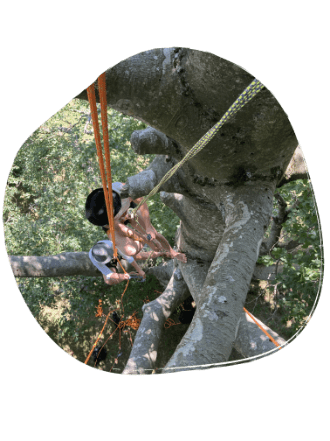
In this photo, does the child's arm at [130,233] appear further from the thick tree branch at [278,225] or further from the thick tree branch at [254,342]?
the thick tree branch at [278,225]

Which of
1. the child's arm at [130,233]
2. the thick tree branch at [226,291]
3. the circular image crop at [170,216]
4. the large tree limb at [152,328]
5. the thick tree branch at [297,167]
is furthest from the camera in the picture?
the large tree limb at [152,328]

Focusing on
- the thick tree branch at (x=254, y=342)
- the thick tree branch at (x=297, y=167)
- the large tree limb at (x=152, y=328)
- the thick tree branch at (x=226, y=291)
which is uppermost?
the thick tree branch at (x=297, y=167)

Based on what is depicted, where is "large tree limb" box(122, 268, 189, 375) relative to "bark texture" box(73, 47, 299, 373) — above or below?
below

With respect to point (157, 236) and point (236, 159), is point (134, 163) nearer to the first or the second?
Answer: point (157, 236)

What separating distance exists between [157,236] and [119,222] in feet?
1.35

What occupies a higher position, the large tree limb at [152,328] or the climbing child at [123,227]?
the climbing child at [123,227]

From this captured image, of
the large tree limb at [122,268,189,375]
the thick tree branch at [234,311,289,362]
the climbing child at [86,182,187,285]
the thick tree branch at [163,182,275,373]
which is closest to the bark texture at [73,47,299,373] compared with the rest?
the thick tree branch at [163,182,275,373]

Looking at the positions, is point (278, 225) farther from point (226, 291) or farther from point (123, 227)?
point (226, 291)

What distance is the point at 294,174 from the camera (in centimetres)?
177

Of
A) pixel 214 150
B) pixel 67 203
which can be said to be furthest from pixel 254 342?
pixel 67 203

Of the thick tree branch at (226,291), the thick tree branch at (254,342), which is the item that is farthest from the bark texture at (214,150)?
the thick tree branch at (254,342)

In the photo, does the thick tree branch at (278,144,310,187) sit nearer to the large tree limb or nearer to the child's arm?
the child's arm

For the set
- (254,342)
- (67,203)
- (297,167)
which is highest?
(297,167)

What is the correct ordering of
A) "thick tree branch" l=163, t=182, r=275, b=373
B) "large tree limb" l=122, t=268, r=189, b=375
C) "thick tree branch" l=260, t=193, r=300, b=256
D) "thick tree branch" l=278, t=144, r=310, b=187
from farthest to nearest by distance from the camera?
"thick tree branch" l=260, t=193, r=300, b=256 → "large tree limb" l=122, t=268, r=189, b=375 → "thick tree branch" l=278, t=144, r=310, b=187 → "thick tree branch" l=163, t=182, r=275, b=373
